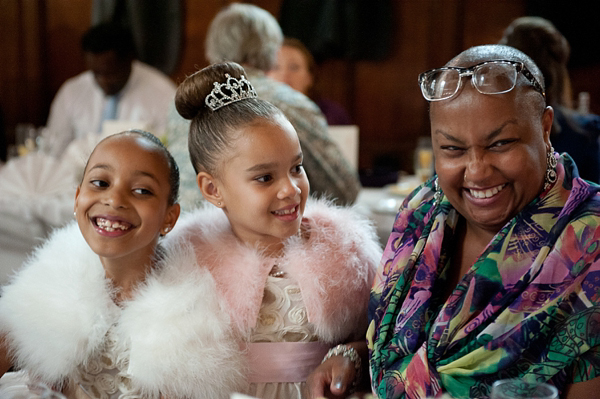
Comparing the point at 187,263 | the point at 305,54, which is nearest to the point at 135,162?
the point at 187,263

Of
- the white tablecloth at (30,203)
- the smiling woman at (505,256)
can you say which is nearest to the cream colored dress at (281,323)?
the smiling woman at (505,256)

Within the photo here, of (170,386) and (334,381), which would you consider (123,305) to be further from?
(334,381)

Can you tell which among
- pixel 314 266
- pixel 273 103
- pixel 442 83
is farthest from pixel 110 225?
pixel 273 103

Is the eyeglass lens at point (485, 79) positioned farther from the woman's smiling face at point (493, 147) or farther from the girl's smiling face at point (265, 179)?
the girl's smiling face at point (265, 179)

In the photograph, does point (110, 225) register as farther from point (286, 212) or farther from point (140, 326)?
point (286, 212)

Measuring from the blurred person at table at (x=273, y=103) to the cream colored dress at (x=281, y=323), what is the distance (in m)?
0.79

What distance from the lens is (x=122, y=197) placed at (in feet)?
4.40

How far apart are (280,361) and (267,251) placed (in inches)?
10.6

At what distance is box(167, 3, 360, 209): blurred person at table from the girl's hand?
0.98 meters

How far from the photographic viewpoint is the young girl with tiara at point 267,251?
1.38m

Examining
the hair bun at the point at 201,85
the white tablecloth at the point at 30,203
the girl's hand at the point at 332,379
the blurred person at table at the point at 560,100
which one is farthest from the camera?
the white tablecloth at the point at 30,203

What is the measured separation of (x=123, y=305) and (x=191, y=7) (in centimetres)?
445

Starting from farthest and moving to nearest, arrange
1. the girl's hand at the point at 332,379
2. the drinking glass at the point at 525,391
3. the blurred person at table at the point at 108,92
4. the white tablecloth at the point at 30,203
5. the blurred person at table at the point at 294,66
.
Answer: the blurred person at table at the point at 108,92, the blurred person at table at the point at 294,66, the white tablecloth at the point at 30,203, the girl's hand at the point at 332,379, the drinking glass at the point at 525,391

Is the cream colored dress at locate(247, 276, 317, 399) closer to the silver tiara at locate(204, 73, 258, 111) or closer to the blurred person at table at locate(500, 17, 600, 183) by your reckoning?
the silver tiara at locate(204, 73, 258, 111)
